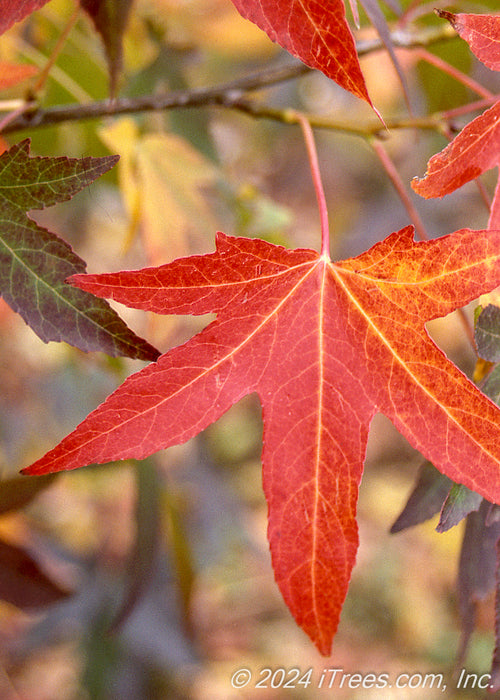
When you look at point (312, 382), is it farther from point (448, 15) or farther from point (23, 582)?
point (23, 582)

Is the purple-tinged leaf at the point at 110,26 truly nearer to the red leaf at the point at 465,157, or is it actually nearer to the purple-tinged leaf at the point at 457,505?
the red leaf at the point at 465,157

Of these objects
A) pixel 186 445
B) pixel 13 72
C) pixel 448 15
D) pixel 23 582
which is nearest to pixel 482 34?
pixel 448 15

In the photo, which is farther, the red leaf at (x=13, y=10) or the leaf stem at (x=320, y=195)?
the leaf stem at (x=320, y=195)

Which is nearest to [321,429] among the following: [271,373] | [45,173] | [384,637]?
[271,373]

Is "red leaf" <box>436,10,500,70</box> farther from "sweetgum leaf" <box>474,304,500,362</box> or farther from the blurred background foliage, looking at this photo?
the blurred background foliage

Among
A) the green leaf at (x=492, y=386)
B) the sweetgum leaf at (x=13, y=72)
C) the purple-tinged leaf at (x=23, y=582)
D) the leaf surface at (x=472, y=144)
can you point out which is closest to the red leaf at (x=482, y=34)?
the leaf surface at (x=472, y=144)

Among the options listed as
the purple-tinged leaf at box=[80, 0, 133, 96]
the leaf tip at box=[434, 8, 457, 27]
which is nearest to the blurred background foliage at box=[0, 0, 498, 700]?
the purple-tinged leaf at box=[80, 0, 133, 96]

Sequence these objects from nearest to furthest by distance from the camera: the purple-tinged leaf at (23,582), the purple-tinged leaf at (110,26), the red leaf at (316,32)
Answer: the red leaf at (316,32), the purple-tinged leaf at (110,26), the purple-tinged leaf at (23,582)
